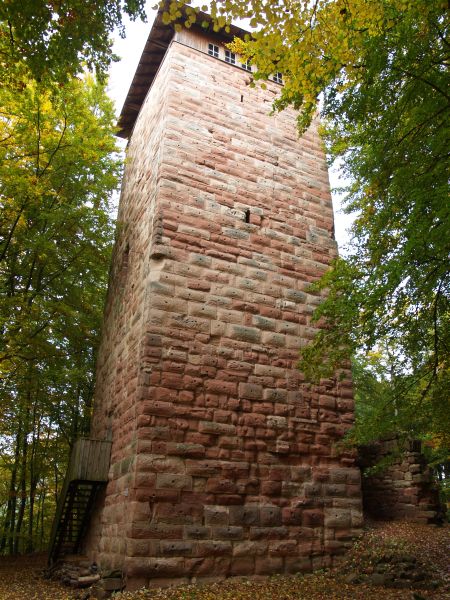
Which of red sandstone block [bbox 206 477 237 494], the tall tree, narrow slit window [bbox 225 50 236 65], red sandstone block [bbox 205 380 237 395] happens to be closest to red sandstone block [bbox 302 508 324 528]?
red sandstone block [bbox 206 477 237 494]

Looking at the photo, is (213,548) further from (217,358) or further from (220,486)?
(217,358)

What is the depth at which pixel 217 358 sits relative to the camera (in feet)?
19.4

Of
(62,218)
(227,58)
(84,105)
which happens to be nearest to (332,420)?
(62,218)

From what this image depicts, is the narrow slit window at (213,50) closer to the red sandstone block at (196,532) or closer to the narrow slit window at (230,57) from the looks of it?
the narrow slit window at (230,57)

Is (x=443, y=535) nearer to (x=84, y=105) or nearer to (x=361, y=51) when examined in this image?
(x=361, y=51)

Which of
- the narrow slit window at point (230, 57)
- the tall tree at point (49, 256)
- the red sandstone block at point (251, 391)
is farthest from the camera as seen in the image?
the narrow slit window at point (230, 57)

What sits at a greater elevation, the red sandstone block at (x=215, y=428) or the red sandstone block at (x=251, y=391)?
the red sandstone block at (x=251, y=391)

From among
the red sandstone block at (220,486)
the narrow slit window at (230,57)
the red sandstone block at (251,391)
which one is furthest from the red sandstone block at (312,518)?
the narrow slit window at (230,57)

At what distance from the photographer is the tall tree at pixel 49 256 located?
8.13 meters

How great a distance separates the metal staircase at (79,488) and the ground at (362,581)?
0.68 meters

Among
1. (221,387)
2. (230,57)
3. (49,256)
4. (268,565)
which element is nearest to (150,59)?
(230,57)

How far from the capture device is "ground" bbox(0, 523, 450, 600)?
14.9ft

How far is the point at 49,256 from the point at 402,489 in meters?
7.85

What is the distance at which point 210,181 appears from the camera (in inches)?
274
